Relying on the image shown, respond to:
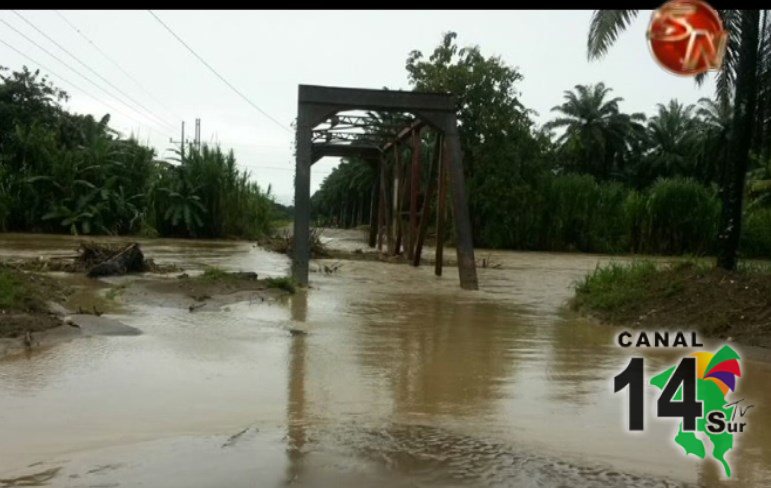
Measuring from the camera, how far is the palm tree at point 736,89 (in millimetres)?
8836

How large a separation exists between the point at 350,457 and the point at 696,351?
13.5 feet

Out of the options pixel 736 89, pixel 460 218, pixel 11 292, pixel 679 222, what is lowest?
pixel 11 292

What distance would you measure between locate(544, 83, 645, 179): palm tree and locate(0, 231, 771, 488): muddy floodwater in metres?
47.7

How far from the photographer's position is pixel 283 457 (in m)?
3.59

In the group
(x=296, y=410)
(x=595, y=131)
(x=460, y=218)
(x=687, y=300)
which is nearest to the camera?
(x=296, y=410)

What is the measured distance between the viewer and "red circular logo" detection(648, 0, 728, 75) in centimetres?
193

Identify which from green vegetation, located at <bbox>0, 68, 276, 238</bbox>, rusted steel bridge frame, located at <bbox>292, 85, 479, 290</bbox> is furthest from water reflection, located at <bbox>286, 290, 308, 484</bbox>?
green vegetation, located at <bbox>0, 68, 276, 238</bbox>

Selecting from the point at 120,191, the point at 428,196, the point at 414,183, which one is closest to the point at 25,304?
the point at 428,196

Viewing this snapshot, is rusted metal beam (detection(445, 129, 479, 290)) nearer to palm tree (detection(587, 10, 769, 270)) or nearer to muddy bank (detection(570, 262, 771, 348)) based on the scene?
muddy bank (detection(570, 262, 771, 348))

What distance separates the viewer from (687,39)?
1949 millimetres

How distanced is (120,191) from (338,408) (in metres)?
24.8

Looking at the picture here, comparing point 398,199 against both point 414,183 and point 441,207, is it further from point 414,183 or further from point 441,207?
point 441,207

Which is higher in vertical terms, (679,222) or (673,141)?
(673,141)
